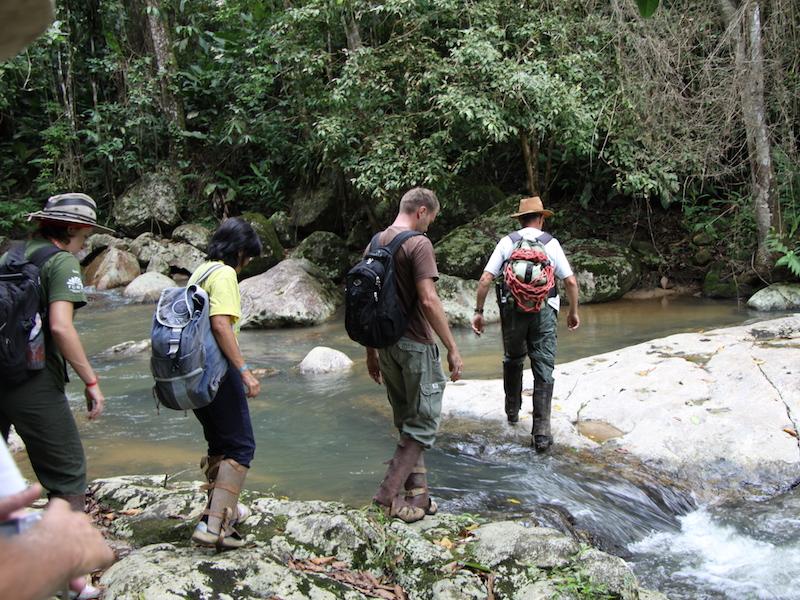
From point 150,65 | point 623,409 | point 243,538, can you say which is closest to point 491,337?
point 623,409

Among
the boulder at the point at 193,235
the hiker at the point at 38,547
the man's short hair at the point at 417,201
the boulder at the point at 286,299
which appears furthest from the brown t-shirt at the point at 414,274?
the boulder at the point at 193,235

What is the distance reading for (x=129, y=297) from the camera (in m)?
15.0

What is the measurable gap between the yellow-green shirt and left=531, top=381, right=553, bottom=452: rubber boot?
292cm

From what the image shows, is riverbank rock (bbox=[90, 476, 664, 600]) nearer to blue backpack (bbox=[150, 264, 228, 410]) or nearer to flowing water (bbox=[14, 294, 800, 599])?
blue backpack (bbox=[150, 264, 228, 410])

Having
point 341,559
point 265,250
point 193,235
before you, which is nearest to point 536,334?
point 341,559

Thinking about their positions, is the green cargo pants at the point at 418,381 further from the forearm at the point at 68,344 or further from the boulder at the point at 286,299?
the boulder at the point at 286,299

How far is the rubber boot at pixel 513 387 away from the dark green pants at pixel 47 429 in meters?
3.41

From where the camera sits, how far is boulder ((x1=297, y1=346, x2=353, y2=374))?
8.75 metres

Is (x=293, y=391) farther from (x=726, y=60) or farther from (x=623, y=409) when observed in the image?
(x=726, y=60)

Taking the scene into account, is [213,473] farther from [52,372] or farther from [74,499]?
[52,372]

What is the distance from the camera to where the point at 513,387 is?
230 inches

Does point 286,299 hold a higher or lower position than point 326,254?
lower

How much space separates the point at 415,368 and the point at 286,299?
330 inches

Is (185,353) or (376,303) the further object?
(376,303)
